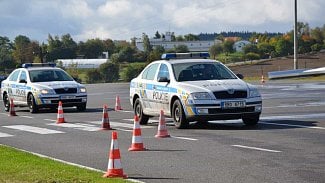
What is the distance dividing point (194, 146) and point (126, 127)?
4874 millimetres

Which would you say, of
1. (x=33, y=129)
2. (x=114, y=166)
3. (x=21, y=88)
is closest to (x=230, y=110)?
(x=33, y=129)

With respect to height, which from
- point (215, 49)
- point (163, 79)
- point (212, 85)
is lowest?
point (212, 85)

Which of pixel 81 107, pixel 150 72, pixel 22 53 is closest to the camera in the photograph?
pixel 150 72

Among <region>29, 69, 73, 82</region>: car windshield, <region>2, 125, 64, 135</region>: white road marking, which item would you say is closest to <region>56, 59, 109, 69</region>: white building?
<region>29, 69, 73, 82</region>: car windshield

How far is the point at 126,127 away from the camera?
17.7m

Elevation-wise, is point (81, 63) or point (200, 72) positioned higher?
point (81, 63)

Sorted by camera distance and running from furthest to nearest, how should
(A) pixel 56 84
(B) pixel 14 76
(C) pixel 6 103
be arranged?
1. (C) pixel 6 103
2. (B) pixel 14 76
3. (A) pixel 56 84

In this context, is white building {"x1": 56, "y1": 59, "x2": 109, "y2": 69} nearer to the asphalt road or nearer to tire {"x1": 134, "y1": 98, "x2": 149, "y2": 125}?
the asphalt road

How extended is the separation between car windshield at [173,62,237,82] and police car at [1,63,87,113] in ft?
25.9

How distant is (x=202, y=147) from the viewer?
1287 centimetres

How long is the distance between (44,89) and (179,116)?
9.38 m

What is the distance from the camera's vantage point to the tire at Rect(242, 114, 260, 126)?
16641 millimetres

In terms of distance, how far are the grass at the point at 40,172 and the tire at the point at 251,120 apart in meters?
6.30

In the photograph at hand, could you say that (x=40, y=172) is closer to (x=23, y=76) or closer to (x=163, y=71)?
(x=163, y=71)
